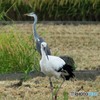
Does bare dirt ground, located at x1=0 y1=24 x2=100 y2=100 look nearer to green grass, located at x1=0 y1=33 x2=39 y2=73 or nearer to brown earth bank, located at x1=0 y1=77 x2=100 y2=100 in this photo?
brown earth bank, located at x1=0 y1=77 x2=100 y2=100

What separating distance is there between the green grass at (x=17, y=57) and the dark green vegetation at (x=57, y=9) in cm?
776

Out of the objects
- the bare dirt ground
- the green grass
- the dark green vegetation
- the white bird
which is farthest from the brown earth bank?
the dark green vegetation

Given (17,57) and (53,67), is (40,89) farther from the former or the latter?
(17,57)

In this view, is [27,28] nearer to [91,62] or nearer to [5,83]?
[91,62]

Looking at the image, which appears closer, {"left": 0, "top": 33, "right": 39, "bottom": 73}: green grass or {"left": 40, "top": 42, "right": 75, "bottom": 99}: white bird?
{"left": 40, "top": 42, "right": 75, "bottom": 99}: white bird

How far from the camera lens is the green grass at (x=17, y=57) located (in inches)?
362

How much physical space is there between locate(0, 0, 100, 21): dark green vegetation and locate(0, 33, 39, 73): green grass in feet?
25.5

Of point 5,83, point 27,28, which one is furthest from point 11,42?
point 27,28

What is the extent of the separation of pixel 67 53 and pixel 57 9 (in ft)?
18.0

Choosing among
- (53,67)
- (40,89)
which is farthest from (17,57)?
(53,67)

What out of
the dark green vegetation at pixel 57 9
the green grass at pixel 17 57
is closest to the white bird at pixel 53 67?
the green grass at pixel 17 57

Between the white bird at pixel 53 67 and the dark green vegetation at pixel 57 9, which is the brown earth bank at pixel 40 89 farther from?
the dark green vegetation at pixel 57 9

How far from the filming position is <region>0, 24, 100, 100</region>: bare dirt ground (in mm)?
7535

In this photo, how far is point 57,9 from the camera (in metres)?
17.2
